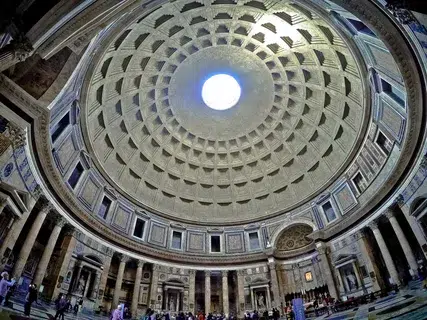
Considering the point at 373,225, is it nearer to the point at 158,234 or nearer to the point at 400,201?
the point at 400,201

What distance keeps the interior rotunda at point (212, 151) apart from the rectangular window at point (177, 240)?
0.13 m

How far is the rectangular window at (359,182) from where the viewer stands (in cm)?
2208

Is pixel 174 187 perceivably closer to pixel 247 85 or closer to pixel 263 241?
pixel 263 241

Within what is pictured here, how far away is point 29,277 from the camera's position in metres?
16.1

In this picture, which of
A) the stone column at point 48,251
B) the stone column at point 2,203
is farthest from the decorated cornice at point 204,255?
the stone column at point 2,203

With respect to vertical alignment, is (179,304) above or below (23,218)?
below

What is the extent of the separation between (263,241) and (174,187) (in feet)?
36.3

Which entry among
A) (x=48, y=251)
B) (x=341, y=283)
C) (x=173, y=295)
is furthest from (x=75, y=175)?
(x=341, y=283)

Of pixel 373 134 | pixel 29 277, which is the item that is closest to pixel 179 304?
pixel 29 277

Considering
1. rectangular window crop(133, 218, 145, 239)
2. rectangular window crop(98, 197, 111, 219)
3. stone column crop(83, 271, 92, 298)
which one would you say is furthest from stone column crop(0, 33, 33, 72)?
rectangular window crop(133, 218, 145, 239)

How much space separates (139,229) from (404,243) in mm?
21161

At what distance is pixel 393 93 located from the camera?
57.2ft

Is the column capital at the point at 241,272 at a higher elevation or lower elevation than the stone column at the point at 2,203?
lower

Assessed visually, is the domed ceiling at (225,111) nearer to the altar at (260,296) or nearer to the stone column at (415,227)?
the altar at (260,296)
